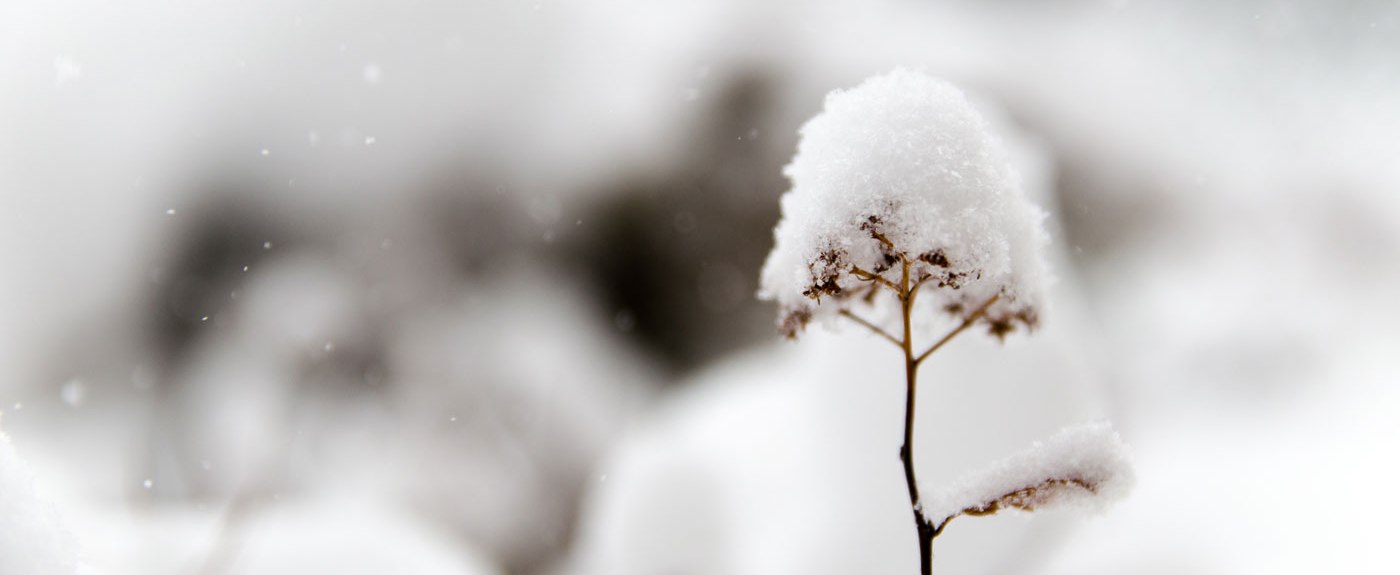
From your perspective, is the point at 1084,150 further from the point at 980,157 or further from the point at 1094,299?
the point at 980,157

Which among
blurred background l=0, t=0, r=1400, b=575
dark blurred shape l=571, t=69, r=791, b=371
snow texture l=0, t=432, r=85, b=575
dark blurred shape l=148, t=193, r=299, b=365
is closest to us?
snow texture l=0, t=432, r=85, b=575

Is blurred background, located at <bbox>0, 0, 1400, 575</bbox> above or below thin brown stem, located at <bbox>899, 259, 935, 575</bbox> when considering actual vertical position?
above

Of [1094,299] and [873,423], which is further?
[1094,299]

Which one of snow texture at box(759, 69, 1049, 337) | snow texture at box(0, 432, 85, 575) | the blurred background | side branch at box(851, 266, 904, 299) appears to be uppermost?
the blurred background

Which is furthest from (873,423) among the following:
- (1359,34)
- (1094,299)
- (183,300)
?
(183,300)

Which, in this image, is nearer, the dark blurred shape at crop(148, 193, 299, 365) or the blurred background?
the blurred background

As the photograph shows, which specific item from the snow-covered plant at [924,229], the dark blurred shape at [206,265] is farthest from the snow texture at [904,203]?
the dark blurred shape at [206,265]

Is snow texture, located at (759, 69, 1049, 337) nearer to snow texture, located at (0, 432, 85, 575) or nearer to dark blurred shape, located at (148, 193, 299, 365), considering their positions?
snow texture, located at (0, 432, 85, 575)

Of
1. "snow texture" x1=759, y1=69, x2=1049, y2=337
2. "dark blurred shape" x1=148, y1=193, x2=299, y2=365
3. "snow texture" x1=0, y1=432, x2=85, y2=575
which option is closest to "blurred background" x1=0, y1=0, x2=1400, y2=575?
"dark blurred shape" x1=148, y1=193, x2=299, y2=365
